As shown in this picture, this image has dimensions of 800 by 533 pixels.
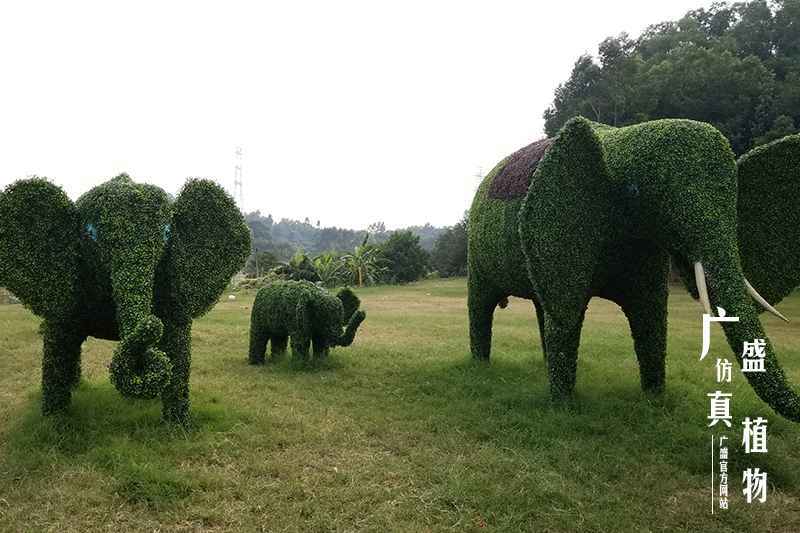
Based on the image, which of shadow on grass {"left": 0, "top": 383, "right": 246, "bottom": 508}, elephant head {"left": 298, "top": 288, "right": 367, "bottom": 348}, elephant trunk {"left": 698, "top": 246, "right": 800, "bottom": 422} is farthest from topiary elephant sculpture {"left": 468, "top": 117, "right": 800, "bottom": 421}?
shadow on grass {"left": 0, "top": 383, "right": 246, "bottom": 508}

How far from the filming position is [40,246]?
180 inches

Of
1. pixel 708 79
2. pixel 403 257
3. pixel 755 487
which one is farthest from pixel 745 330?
pixel 403 257

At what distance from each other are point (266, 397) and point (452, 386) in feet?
6.84

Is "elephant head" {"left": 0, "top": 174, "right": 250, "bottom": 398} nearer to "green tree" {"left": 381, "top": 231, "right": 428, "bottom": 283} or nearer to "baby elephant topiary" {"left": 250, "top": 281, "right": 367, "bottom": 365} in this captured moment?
"baby elephant topiary" {"left": 250, "top": 281, "right": 367, "bottom": 365}

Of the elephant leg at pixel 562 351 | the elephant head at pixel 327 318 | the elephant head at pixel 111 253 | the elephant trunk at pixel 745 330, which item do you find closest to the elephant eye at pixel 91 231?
the elephant head at pixel 111 253

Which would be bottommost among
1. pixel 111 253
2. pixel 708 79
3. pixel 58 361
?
pixel 58 361

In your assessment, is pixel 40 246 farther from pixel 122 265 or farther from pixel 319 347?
pixel 319 347

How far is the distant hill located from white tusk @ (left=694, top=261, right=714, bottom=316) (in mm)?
30957

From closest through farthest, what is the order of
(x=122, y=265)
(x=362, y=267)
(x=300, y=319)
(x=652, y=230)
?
(x=122, y=265)
(x=652, y=230)
(x=300, y=319)
(x=362, y=267)

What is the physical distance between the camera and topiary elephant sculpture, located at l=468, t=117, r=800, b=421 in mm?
4266

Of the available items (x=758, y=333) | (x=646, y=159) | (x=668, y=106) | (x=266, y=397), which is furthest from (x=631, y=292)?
(x=668, y=106)

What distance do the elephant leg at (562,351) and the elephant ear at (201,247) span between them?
2.95 metres

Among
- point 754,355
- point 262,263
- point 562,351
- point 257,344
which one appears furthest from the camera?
point 262,263

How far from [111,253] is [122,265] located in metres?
0.17
